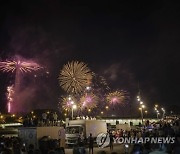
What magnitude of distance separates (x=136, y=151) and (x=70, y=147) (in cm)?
1938

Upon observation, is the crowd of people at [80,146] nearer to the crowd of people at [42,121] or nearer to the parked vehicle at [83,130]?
the crowd of people at [42,121]

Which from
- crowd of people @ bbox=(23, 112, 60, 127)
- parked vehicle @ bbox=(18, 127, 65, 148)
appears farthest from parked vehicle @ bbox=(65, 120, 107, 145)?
parked vehicle @ bbox=(18, 127, 65, 148)

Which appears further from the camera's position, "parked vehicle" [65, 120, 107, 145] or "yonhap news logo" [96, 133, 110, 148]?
"parked vehicle" [65, 120, 107, 145]

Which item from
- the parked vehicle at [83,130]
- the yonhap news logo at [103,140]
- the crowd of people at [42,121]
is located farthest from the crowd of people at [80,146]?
the parked vehicle at [83,130]

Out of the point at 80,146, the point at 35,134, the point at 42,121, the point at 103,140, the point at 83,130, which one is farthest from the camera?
the point at 83,130

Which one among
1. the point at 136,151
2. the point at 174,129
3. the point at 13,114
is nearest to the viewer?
the point at 136,151

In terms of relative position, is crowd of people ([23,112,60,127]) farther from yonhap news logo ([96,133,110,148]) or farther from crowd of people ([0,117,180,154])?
yonhap news logo ([96,133,110,148])

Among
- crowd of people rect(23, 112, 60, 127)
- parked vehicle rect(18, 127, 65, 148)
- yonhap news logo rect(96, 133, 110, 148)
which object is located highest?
crowd of people rect(23, 112, 60, 127)

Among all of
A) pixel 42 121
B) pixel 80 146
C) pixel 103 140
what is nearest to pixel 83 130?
pixel 103 140

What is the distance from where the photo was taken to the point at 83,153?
20656 millimetres

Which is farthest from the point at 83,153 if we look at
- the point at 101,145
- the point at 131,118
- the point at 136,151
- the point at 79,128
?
the point at 131,118

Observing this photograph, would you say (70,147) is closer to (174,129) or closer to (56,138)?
(56,138)

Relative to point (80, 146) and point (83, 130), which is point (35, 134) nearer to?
point (83, 130)

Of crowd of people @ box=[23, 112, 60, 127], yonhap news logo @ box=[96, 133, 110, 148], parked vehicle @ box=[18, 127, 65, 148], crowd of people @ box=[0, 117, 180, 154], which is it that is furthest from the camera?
crowd of people @ box=[23, 112, 60, 127]
